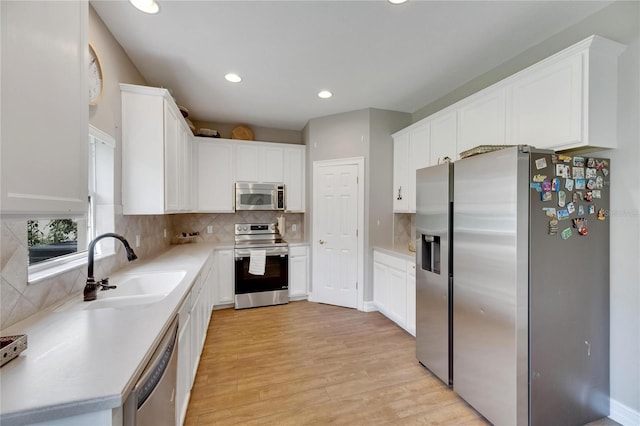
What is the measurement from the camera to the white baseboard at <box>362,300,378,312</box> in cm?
352

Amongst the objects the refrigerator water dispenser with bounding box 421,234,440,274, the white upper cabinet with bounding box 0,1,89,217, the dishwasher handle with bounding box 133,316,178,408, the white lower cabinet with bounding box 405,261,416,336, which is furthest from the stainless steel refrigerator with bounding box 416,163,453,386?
the white upper cabinet with bounding box 0,1,89,217

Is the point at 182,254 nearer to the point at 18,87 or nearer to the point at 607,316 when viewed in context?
the point at 18,87

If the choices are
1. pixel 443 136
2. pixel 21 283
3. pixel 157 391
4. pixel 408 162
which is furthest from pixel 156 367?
pixel 408 162

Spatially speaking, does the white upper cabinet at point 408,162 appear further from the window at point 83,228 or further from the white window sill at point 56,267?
the white window sill at point 56,267

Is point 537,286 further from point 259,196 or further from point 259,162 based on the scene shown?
point 259,162

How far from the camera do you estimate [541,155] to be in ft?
5.15

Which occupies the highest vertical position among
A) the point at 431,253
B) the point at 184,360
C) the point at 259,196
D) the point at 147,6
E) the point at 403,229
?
the point at 147,6

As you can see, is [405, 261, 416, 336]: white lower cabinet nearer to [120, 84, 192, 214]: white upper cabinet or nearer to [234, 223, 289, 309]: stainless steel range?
Answer: [234, 223, 289, 309]: stainless steel range

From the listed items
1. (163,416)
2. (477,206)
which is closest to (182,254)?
(163,416)

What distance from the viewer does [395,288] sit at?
3.03 m

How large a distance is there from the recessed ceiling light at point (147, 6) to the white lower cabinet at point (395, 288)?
2.94 meters

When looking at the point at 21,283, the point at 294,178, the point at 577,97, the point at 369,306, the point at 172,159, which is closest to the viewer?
the point at 21,283

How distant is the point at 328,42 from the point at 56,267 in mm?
2376

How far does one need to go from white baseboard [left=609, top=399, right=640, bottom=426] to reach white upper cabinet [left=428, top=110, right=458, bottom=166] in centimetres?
209
